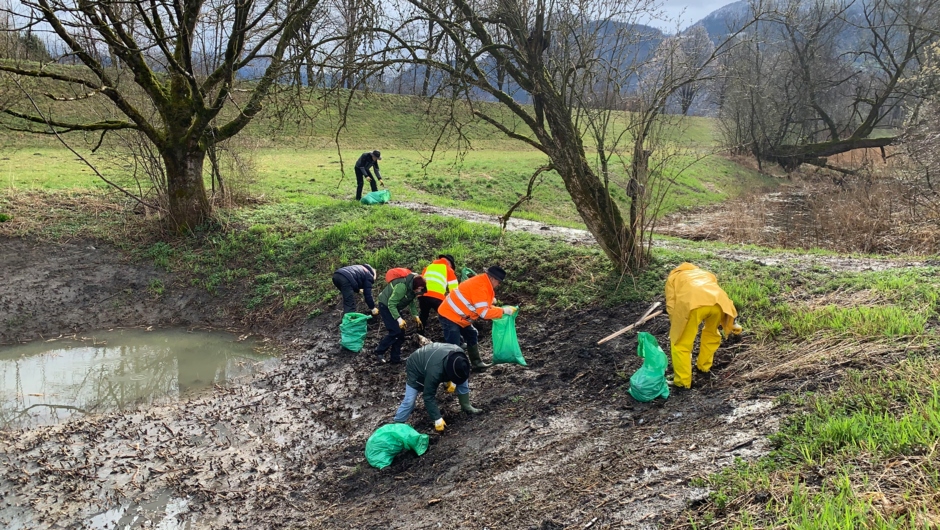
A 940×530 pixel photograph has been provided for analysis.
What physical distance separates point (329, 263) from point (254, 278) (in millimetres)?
1476

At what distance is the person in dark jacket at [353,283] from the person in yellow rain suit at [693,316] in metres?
4.47

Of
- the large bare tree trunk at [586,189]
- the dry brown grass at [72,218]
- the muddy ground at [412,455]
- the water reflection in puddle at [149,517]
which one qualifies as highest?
the large bare tree trunk at [586,189]

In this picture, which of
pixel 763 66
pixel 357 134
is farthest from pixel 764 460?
pixel 357 134

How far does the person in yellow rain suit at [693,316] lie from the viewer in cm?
505

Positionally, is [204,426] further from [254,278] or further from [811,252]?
[811,252]

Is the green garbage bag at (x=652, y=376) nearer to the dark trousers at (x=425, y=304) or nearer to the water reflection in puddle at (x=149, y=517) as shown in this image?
the dark trousers at (x=425, y=304)

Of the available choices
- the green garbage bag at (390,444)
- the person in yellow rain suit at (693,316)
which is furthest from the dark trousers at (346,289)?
the person in yellow rain suit at (693,316)

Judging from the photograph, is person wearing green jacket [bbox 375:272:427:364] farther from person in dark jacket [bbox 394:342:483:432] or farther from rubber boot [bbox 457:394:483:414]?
rubber boot [bbox 457:394:483:414]

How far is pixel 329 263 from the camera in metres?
10.3

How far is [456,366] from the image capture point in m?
5.29

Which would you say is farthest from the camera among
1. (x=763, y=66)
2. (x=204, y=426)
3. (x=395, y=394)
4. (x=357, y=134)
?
(x=357, y=134)

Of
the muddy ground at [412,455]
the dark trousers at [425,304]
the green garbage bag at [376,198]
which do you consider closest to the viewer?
the muddy ground at [412,455]

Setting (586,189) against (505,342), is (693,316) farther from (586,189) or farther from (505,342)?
(586,189)

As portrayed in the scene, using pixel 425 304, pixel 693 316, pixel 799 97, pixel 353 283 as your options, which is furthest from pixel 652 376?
pixel 799 97
